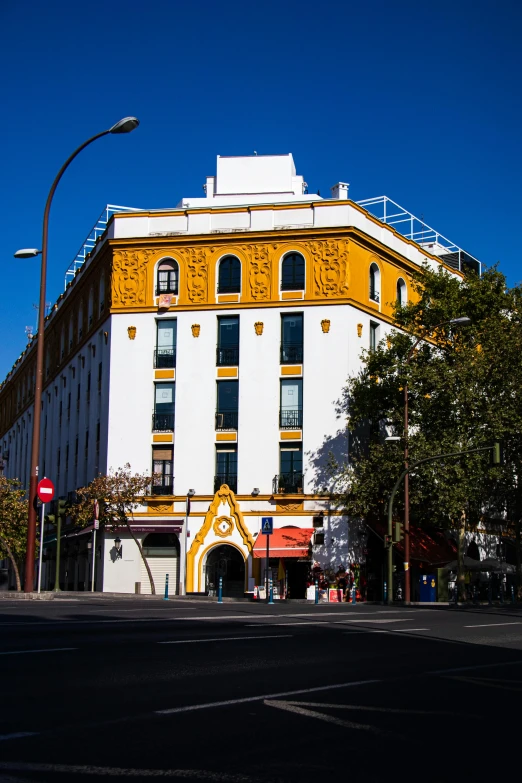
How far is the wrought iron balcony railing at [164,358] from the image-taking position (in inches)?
1806

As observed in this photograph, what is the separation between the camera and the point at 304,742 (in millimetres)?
5723

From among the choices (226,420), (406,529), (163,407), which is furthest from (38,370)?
(163,407)

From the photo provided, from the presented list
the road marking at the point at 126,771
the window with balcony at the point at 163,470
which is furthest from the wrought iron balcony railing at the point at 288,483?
the road marking at the point at 126,771

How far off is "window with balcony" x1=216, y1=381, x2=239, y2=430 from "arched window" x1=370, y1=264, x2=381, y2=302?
8.08 meters

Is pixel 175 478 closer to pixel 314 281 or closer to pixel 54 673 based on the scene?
pixel 314 281

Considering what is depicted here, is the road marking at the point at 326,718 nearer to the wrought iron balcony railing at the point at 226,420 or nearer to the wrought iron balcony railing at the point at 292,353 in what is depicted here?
the wrought iron balcony railing at the point at 226,420

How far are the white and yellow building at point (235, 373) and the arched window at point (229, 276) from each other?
2.3 inches

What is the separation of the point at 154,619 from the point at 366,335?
104ft

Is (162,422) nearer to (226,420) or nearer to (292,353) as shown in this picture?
(226,420)

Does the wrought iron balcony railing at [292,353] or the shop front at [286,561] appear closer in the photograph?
the shop front at [286,561]

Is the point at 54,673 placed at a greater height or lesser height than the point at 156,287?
lesser

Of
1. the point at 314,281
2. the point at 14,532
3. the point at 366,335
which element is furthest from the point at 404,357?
the point at 14,532

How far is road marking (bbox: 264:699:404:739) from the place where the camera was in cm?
610

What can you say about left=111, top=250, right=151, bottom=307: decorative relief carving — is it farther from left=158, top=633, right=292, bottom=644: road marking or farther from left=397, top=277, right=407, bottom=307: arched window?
left=158, top=633, right=292, bottom=644: road marking
